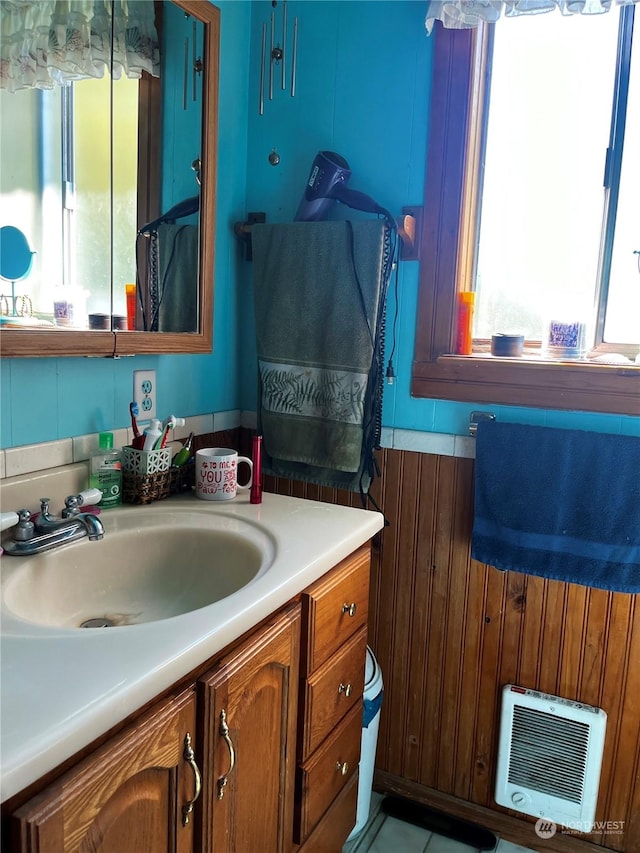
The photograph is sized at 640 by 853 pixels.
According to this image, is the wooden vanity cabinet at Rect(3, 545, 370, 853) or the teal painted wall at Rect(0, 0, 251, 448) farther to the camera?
the teal painted wall at Rect(0, 0, 251, 448)

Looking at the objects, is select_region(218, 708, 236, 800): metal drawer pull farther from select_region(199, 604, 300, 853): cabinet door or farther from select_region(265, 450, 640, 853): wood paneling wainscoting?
select_region(265, 450, 640, 853): wood paneling wainscoting

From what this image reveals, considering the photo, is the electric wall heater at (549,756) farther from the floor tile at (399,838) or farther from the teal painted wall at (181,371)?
the teal painted wall at (181,371)

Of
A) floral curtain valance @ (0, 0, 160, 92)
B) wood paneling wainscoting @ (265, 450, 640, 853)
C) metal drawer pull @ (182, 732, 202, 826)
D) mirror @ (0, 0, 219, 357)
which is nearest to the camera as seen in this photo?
metal drawer pull @ (182, 732, 202, 826)

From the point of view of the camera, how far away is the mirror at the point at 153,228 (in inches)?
44.2

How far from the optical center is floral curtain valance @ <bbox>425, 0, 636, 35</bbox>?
1.30m

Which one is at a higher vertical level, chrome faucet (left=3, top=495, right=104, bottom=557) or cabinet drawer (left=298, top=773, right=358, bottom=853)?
chrome faucet (left=3, top=495, right=104, bottom=557)

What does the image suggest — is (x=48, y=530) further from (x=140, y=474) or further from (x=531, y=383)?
(x=531, y=383)

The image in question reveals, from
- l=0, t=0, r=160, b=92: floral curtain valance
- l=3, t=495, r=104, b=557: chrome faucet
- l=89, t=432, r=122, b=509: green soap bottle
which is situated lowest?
l=3, t=495, r=104, b=557: chrome faucet

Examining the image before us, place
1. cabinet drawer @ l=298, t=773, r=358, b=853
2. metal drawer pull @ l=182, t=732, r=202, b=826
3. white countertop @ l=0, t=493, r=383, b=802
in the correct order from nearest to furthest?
white countertop @ l=0, t=493, r=383, b=802 < metal drawer pull @ l=182, t=732, r=202, b=826 < cabinet drawer @ l=298, t=773, r=358, b=853

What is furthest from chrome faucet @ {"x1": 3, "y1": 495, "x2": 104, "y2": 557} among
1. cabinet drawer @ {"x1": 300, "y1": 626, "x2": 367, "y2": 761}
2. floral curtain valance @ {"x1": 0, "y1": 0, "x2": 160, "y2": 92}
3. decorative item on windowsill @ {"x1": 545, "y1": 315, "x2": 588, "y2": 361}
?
decorative item on windowsill @ {"x1": 545, "y1": 315, "x2": 588, "y2": 361}

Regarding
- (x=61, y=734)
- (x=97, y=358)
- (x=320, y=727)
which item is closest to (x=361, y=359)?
(x=97, y=358)

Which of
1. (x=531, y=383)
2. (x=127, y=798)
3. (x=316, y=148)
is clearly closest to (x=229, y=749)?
(x=127, y=798)

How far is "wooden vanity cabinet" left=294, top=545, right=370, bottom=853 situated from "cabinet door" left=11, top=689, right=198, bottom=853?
33cm

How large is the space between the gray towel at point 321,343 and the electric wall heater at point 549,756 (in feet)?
2.21
